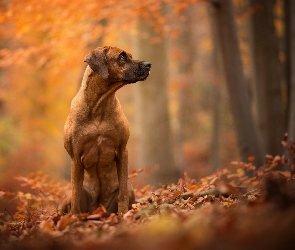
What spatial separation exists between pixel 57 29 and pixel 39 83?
35.6ft

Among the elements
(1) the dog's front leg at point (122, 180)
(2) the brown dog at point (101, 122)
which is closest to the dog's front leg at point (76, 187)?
(2) the brown dog at point (101, 122)

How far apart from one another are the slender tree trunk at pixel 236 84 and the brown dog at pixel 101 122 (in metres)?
3.82

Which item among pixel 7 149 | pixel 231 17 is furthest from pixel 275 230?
pixel 7 149

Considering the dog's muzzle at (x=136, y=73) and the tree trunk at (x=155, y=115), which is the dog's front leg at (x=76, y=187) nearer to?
the dog's muzzle at (x=136, y=73)

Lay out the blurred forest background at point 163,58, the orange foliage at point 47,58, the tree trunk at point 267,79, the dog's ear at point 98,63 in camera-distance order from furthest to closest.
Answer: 1. the tree trunk at point 267,79
2. the orange foliage at point 47,58
3. the blurred forest background at point 163,58
4. the dog's ear at point 98,63

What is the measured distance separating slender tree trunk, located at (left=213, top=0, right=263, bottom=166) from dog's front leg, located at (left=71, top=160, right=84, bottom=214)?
4248 millimetres

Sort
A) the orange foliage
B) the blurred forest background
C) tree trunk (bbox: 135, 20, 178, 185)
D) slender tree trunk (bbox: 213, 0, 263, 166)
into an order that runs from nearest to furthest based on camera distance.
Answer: slender tree trunk (bbox: 213, 0, 263, 166) → the blurred forest background → the orange foliage → tree trunk (bbox: 135, 20, 178, 185)

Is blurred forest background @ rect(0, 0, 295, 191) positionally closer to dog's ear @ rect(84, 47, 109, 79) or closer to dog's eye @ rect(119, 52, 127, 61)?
dog's eye @ rect(119, 52, 127, 61)

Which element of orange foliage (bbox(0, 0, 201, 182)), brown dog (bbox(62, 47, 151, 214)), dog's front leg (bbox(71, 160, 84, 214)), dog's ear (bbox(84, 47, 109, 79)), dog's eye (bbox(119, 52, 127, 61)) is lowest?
dog's front leg (bbox(71, 160, 84, 214))

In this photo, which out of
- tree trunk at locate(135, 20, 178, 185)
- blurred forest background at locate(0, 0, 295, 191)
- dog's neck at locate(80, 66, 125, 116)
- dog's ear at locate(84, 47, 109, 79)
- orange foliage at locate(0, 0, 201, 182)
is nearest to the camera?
dog's ear at locate(84, 47, 109, 79)

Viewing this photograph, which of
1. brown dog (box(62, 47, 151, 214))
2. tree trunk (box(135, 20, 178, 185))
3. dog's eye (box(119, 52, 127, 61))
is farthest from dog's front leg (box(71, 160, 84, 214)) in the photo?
tree trunk (box(135, 20, 178, 185))

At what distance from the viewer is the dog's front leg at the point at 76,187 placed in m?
5.44

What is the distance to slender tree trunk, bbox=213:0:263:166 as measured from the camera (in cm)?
874

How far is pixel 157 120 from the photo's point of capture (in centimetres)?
1148
